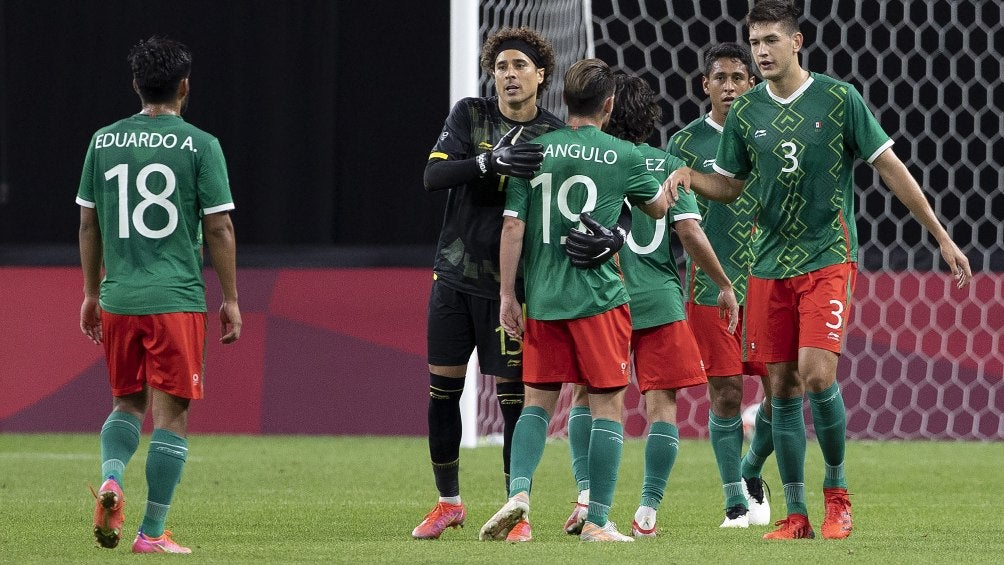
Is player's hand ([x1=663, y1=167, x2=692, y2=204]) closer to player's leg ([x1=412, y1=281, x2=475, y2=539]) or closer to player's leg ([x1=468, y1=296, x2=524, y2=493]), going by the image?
player's leg ([x1=468, y1=296, x2=524, y2=493])

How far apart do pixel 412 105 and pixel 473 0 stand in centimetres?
167

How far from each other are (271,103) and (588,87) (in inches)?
229

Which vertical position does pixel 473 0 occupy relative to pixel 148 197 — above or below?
above

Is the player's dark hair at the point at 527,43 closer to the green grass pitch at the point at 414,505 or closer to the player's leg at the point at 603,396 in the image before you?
the player's leg at the point at 603,396

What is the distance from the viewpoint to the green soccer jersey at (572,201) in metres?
4.72

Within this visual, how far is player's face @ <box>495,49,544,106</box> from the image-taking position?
5.14m

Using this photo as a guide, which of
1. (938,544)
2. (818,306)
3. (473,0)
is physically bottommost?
(938,544)

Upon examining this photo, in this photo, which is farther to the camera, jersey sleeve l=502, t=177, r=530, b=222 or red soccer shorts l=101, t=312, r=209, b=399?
jersey sleeve l=502, t=177, r=530, b=222

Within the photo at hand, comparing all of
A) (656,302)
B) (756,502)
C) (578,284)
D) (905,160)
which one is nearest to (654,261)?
(656,302)

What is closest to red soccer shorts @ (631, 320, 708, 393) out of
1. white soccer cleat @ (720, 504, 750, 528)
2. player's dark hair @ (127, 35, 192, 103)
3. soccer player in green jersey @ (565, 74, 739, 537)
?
soccer player in green jersey @ (565, 74, 739, 537)

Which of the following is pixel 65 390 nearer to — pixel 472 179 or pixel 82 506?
pixel 82 506

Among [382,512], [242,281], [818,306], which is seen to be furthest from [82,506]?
[242,281]

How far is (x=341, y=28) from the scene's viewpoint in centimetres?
1027

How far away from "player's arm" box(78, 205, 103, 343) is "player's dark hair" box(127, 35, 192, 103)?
407 mm
